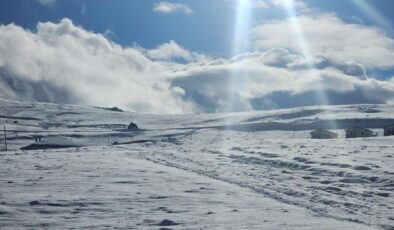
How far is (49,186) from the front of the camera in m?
16.5

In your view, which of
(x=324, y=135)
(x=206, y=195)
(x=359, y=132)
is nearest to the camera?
(x=206, y=195)

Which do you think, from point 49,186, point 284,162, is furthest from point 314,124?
point 49,186

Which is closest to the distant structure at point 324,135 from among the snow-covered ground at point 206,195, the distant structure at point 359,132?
the distant structure at point 359,132

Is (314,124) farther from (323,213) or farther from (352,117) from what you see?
(323,213)

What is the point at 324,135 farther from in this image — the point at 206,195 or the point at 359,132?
the point at 206,195

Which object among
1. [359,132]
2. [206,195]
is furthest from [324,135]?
[206,195]

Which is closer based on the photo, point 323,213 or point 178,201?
point 323,213

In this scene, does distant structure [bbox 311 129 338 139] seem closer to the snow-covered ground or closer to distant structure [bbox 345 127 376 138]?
distant structure [bbox 345 127 376 138]

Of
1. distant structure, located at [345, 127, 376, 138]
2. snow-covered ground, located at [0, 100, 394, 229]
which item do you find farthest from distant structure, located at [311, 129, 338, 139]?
snow-covered ground, located at [0, 100, 394, 229]

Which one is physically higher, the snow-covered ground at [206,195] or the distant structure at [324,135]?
the distant structure at [324,135]

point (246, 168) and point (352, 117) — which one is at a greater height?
point (352, 117)

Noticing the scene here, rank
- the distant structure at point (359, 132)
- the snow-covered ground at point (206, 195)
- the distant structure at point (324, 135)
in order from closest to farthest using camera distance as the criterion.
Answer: the snow-covered ground at point (206, 195), the distant structure at point (359, 132), the distant structure at point (324, 135)

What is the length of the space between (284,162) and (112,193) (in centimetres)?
1325

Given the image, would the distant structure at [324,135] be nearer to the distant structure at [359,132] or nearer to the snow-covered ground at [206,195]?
the distant structure at [359,132]
